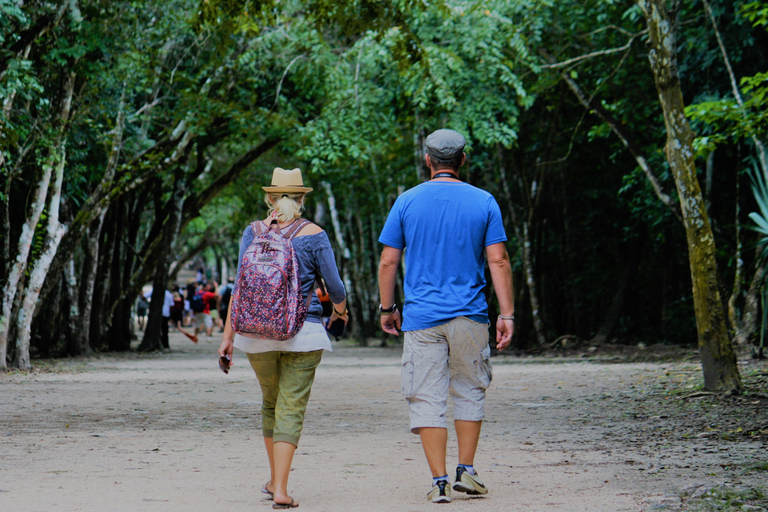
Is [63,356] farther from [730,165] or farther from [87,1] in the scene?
[730,165]

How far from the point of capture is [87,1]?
49.3 ft

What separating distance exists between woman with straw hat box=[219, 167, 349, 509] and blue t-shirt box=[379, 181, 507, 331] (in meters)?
0.40

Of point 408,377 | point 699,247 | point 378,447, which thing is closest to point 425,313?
point 408,377

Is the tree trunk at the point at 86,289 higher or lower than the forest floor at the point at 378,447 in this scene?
higher

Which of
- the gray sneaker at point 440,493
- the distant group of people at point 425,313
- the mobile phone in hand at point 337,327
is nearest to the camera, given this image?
the gray sneaker at point 440,493

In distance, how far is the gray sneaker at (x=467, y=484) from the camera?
5129 mm

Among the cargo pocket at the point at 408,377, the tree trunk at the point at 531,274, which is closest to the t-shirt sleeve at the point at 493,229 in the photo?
the cargo pocket at the point at 408,377

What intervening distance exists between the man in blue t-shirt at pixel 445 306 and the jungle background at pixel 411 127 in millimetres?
4811

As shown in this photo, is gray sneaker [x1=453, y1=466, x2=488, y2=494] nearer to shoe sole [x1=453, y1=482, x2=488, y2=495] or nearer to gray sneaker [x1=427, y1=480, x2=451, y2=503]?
shoe sole [x1=453, y1=482, x2=488, y2=495]

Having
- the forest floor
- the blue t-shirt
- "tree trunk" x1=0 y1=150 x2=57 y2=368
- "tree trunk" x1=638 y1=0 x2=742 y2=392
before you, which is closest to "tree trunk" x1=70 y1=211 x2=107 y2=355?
"tree trunk" x1=0 y1=150 x2=57 y2=368

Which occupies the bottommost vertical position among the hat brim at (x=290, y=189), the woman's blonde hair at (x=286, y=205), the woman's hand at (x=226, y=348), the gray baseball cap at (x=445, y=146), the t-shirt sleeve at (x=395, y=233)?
the woman's hand at (x=226, y=348)

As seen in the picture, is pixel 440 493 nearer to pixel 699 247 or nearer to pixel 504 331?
pixel 504 331

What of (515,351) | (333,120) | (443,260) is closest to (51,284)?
(333,120)

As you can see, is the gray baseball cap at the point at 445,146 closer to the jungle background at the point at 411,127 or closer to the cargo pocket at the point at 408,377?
the cargo pocket at the point at 408,377
